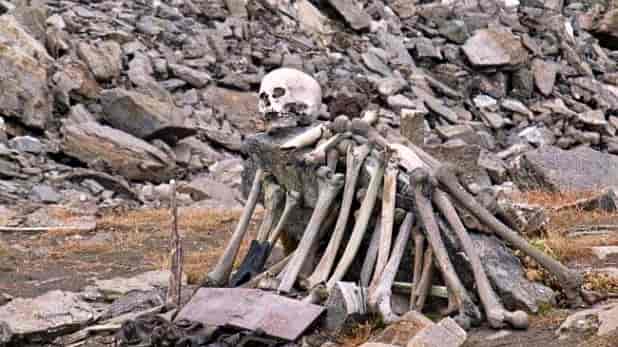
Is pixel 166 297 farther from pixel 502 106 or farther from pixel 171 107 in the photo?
pixel 502 106

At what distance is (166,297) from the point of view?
710 cm

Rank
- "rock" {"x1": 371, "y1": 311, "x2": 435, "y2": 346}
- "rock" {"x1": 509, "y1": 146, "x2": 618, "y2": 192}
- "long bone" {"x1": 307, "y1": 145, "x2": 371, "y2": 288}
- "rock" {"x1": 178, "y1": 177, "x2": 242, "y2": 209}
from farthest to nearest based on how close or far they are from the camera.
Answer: "rock" {"x1": 178, "y1": 177, "x2": 242, "y2": 209}
"rock" {"x1": 509, "y1": 146, "x2": 618, "y2": 192}
"long bone" {"x1": 307, "y1": 145, "x2": 371, "y2": 288}
"rock" {"x1": 371, "y1": 311, "x2": 435, "y2": 346}

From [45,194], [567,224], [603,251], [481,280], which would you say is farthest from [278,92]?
[45,194]

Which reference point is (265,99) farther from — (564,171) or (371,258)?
(564,171)

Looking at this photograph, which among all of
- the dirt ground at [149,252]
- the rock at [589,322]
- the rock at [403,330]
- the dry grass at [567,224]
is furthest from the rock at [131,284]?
the rock at [589,322]

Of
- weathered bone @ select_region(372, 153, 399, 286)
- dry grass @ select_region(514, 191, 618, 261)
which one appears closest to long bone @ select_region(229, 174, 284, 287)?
weathered bone @ select_region(372, 153, 399, 286)

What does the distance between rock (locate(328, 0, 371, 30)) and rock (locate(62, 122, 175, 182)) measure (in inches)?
317

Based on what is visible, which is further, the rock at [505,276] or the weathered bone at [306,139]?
the weathered bone at [306,139]

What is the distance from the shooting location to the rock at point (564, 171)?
12930 millimetres

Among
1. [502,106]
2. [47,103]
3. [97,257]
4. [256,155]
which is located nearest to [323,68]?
[502,106]

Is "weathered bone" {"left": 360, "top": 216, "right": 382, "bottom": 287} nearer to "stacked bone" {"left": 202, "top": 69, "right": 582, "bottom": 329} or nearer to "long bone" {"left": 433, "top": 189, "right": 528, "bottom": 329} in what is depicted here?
"stacked bone" {"left": 202, "top": 69, "right": 582, "bottom": 329}

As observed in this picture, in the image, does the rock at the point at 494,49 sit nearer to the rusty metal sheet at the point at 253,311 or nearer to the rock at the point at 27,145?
the rock at the point at 27,145

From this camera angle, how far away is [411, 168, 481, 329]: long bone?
19.3 ft

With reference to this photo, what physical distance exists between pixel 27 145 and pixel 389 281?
1020 centimetres
